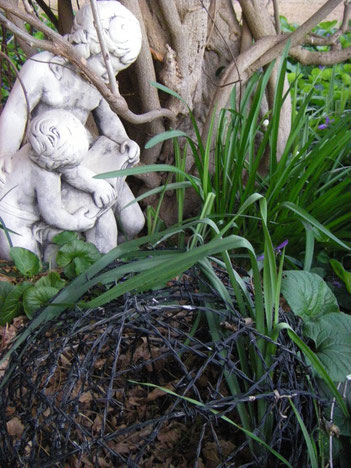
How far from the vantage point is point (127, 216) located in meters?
1.83

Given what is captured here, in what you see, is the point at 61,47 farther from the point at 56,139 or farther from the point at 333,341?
the point at 333,341

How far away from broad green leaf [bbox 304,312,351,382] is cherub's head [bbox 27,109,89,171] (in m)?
0.85

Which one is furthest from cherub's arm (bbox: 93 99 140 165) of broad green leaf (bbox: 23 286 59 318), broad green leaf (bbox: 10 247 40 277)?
broad green leaf (bbox: 23 286 59 318)

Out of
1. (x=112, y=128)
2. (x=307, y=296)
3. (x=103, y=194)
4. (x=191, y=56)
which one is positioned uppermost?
(x=191, y=56)

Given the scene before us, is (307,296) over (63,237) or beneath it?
beneath

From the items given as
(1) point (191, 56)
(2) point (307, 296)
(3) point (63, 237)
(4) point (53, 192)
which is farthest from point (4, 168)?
(2) point (307, 296)

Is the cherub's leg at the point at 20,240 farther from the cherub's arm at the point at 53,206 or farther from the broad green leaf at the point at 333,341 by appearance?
the broad green leaf at the point at 333,341

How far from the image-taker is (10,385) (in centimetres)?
88

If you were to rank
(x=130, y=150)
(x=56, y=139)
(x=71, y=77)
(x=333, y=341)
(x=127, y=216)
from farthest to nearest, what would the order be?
(x=127, y=216)
(x=130, y=150)
(x=71, y=77)
(x=56, y=139)
(x=333, y=341)

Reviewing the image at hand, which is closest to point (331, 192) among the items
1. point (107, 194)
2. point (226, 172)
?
point (226, 172)

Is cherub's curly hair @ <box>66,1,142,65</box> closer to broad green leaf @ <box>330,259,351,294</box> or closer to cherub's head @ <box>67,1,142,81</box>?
cherub's head @ <box>67,1,142,81</box>

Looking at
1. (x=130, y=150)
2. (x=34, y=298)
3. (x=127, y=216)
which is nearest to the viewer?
(x=34, y=298)

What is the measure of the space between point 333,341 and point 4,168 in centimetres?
113

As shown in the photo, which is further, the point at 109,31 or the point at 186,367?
the point at 109,31
